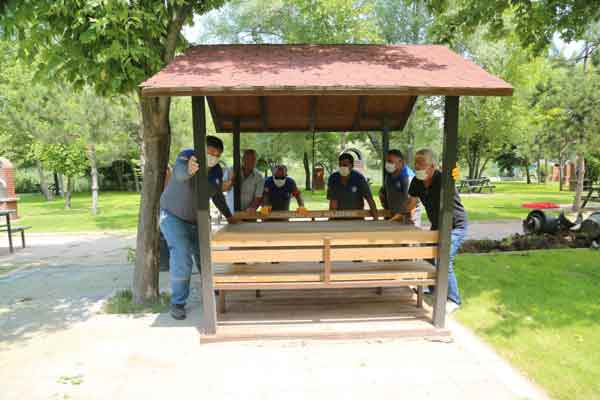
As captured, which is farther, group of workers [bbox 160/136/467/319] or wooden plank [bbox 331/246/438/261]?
group of workers [bbox 160/136/467/319]

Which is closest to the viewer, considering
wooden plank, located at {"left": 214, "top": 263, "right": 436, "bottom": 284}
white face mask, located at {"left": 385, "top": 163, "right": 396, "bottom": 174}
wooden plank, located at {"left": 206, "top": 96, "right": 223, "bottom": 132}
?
wooden plank, located at {"left": 214, "top": 263, "right": 436, "bottom": 284}

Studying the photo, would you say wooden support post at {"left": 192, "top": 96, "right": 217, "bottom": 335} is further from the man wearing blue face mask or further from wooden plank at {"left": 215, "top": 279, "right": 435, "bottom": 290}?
the man wearing blue face mask

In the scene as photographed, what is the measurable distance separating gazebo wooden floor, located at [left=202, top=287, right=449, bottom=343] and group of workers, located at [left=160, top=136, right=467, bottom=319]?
2.08 feet

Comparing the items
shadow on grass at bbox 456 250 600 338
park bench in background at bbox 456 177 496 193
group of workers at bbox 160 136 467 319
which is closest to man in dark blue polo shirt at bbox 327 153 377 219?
group of workers at bbox 160 136 467 319

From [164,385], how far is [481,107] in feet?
78.3

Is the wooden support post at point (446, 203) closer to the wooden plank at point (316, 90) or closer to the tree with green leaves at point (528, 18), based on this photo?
the wooden plank at point (316, 90)

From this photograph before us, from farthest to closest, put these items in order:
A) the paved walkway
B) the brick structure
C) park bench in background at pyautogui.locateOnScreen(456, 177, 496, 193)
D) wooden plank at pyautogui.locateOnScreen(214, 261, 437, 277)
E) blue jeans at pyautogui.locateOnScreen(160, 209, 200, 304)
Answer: park bench in background at pyautogui.locateOnScreen(456, 177, 496, 193)
the brick structure
blue jeans at pyautogui.locateOnScreen(160, 209, 200, 304)
wooden plank at pyautogui.locateOnScreen(214, 261, 437, 277)
the paved walkway

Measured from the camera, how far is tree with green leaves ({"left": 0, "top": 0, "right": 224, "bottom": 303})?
388 cm

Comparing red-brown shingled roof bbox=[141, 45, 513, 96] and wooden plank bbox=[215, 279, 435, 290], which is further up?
red-brown shingled roof bbox=[141, 45, 513, 96]

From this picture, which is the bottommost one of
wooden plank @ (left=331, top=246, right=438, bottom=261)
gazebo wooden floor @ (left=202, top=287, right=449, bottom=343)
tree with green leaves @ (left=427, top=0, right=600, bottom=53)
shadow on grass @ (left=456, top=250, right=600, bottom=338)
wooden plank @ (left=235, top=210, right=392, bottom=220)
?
shadow on grass @ (left=456, top=250, right=600, bottom=338)

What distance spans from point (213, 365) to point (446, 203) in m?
2.65

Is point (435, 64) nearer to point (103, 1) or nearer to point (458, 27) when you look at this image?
point (103, 1)

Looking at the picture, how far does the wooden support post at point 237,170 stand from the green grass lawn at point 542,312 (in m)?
3.53

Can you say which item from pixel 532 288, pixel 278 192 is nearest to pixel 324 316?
pixel 278 192
